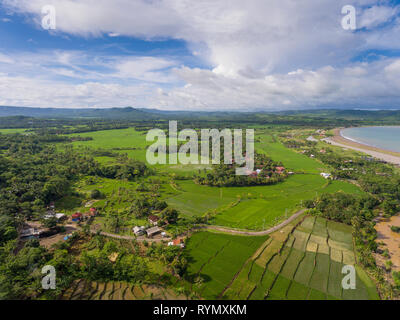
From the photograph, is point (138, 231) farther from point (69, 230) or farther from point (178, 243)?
point (69, 230)

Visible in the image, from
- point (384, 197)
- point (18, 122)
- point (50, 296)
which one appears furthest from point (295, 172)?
point (18, 122)

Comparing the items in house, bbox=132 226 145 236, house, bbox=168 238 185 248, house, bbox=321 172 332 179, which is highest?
house, bbox=321 172 332 179

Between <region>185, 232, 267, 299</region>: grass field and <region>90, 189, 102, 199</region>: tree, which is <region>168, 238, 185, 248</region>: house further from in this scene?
<region>90, 189, 102, 199</region>: tree

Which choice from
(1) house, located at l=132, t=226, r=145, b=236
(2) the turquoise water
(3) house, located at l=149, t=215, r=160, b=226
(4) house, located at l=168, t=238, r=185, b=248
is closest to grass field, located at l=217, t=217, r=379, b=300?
(4) house, located at l=168, t=238, r=185, b=248

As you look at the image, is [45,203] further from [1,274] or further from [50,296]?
[50,296]

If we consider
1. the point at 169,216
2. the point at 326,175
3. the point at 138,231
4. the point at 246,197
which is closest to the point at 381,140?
the point at 326,175

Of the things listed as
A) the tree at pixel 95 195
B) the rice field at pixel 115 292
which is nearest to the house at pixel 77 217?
the tree at pixel 95 195

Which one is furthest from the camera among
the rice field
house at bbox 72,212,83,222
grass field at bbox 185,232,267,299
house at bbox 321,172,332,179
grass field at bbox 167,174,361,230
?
house at bbox 321,172,332,179

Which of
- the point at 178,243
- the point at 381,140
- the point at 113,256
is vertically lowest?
the point at 113,256
